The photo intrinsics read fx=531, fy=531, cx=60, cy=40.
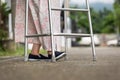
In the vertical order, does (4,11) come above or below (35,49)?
above

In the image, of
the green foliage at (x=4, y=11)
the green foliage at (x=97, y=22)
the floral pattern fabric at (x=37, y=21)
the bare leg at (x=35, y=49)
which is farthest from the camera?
the green foliage at (x=97, y=22)

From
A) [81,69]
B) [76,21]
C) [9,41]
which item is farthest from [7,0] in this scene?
[76,21]

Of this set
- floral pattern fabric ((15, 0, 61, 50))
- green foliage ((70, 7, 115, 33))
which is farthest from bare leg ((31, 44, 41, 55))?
green foliage ((70, 7, 115, 33))

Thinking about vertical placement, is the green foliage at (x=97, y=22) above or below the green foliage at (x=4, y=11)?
above

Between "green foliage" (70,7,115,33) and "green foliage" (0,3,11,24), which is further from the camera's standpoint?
"green foliage" (70,7,115,33)

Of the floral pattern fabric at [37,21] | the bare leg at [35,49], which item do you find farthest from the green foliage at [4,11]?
the bare leg at [35,49]

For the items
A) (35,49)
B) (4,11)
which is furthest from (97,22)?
(35,49)

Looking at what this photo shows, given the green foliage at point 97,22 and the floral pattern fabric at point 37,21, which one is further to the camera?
the green foliage at point 97,22

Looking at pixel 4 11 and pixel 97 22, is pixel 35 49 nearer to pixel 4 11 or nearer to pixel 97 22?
pixel 4 11

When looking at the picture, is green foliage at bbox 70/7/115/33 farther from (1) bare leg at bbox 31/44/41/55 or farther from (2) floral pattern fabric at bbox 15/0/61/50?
(1) bare leg at bbox 31/44/41/55

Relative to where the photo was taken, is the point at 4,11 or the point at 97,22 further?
the point at 97,22

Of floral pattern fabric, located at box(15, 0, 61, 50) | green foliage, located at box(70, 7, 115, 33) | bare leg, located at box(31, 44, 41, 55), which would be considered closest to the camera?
floral pattern fabric, located at box(15, 0, 61, 50)

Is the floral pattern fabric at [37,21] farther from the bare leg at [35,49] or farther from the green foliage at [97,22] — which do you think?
the green foliage at [97,22]

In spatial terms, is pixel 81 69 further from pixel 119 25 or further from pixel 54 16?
pixel 119 25
